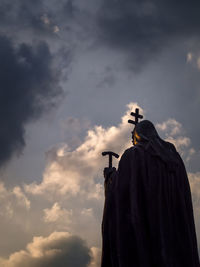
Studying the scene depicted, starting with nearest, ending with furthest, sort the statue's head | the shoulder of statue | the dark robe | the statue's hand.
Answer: the dark robe, the shoulder of statue, the statue's head, the statue's hand

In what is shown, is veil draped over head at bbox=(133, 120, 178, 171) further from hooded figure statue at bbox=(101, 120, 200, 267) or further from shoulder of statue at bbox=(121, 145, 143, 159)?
shoulder of statue at bbox=(121, 145, 143, 159)

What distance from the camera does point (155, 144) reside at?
8773 mm

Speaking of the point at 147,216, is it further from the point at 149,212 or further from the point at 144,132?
the point at 144,132

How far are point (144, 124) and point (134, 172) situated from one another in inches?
64.3

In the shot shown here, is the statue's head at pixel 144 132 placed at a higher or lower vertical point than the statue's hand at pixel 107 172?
higher

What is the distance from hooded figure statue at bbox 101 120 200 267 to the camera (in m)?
7.25

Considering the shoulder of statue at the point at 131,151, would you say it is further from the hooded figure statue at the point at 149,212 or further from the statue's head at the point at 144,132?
the statue's head at the point at 144,132

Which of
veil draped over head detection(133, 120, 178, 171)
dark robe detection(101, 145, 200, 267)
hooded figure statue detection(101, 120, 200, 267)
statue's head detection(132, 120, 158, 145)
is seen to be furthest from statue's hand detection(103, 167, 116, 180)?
veil draped over head detection(133, 120, 178, 171)

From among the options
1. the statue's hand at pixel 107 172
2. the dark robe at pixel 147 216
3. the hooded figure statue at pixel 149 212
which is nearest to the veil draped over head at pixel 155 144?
the hooded figure statue at pixel 149 212

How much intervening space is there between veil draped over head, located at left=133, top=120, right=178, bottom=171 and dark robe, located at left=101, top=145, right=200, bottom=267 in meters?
0.11

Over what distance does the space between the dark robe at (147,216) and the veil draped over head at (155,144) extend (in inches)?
4.4

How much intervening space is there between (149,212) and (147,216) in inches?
3.8

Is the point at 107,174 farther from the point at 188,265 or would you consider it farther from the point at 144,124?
the point at 188,265

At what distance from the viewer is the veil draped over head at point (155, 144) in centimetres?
851
